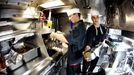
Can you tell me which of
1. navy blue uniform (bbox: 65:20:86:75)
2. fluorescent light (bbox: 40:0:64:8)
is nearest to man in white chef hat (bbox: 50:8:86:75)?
navy blue uniform (bbox: 65:20:86:75)

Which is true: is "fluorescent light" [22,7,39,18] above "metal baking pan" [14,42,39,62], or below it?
above

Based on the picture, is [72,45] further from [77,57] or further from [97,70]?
[97,70]

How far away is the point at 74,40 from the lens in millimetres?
3881

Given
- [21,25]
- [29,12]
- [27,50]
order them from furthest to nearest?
1. [29,12]
2. [21,25]
3. [27,50]

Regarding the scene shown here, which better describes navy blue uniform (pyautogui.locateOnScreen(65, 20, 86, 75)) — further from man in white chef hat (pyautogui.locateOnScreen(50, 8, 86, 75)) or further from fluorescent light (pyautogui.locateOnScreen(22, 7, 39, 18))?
fluorescent light (pyautogui.locateOnScreen(22, 7, 39, 18))

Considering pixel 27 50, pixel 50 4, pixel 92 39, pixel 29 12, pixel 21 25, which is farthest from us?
pixel 92 39

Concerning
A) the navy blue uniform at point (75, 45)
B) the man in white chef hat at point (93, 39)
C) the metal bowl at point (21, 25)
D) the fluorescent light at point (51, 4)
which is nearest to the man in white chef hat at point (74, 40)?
the navy blue uniform at point (75, 45)

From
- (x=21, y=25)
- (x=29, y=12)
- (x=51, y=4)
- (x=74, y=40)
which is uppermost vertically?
(x=51, y=4)

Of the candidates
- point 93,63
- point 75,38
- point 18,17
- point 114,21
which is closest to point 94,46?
point 93,63

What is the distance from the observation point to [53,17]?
5.23 meters

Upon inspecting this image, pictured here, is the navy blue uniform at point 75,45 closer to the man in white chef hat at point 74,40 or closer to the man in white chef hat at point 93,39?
the man in white chef hat at point 74,40

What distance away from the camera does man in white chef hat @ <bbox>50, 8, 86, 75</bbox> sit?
3.84 metres

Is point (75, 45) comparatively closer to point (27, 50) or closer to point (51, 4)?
point (51, 4)

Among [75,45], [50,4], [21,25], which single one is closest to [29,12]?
[21,25]
